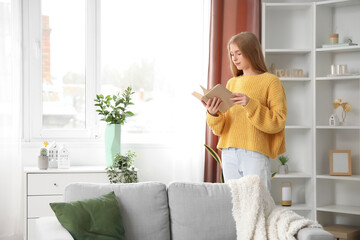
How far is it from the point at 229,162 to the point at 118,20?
2087 mm

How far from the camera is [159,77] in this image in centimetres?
461

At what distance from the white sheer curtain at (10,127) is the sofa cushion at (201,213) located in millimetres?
1739

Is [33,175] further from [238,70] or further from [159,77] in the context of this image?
[238,70]

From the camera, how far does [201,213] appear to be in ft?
9.07

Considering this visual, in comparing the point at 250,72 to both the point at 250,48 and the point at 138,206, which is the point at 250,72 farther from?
the point at 138,206

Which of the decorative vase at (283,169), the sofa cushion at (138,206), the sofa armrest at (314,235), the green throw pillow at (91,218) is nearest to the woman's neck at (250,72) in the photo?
the sofa cushion at (138,206)

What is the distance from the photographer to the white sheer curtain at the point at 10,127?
405 cm

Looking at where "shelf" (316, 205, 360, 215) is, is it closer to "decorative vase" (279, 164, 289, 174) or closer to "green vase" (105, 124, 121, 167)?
"decorative vase" (279, 164, 289, 174)

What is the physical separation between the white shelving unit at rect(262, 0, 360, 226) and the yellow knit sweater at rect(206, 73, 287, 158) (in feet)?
4.44

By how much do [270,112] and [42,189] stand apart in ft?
6.18

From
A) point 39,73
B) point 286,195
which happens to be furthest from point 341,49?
point 39,73

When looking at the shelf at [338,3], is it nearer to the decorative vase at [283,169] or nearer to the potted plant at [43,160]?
the decorative vase at [283,169]

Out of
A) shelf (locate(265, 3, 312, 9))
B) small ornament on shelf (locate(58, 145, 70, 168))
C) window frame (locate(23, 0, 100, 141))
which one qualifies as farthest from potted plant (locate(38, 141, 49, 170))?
shelf (locate(265, 3, 312, 9))

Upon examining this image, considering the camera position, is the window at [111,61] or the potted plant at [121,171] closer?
the potted plant at [121,171]
